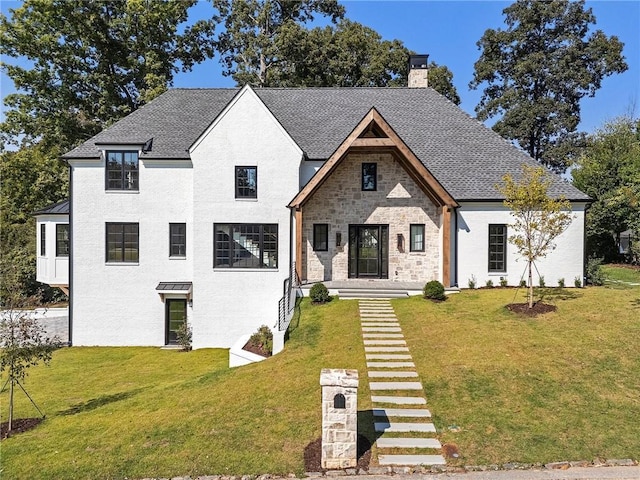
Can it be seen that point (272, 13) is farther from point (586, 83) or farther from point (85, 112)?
point (586, 83)

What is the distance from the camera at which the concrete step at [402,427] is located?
770cm

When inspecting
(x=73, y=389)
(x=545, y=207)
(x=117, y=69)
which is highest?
(x=117, y=69)

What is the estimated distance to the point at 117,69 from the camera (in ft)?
101

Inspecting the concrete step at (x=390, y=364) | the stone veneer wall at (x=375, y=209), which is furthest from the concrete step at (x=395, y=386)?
the stone veneer wall at (x=375, y=209)

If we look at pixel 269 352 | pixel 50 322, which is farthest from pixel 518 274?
pixel 50 322

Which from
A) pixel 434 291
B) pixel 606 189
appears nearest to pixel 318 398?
pixel 434 291

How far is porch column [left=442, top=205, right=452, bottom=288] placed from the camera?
623 inches

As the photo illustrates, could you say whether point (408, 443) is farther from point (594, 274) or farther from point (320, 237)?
point (594, 274)

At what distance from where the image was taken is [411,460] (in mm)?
6855

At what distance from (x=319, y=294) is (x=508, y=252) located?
871cm

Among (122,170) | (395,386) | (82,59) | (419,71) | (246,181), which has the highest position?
(82,59)

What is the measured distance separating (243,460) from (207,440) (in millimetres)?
1080

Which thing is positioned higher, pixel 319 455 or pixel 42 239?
pixel 42 239

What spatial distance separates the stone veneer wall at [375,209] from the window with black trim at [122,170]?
783 cm
